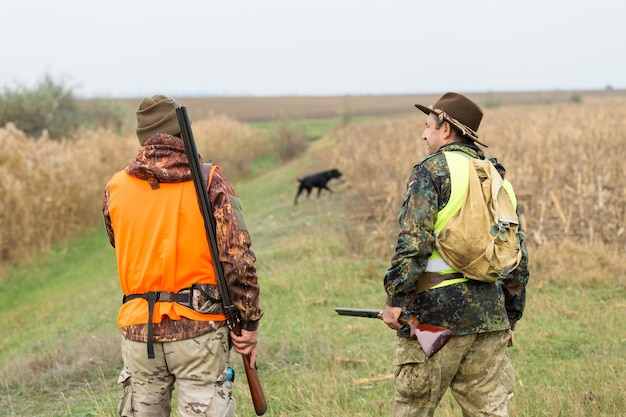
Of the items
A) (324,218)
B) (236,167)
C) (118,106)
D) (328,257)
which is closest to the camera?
(328,257)

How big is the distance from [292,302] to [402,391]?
5.47 metres

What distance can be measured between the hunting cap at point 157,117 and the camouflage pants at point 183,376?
0.95 meters

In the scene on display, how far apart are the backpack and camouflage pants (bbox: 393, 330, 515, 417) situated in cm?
33

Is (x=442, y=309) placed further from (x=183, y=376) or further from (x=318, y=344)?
(x=318, y=344)

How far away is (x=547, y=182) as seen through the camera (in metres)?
13.9

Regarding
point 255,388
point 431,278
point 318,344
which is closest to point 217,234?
point 255,388

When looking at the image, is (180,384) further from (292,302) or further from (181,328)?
(292,302)

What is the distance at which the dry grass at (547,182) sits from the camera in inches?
441

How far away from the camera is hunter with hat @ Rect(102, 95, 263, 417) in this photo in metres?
3.18

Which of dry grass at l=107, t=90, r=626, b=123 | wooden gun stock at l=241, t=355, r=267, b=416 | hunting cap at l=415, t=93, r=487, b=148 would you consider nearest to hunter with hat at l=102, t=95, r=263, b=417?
wooden gun stock at l=241, t=355, r=267, b=416

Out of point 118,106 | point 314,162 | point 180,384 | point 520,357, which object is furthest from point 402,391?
point 118,106

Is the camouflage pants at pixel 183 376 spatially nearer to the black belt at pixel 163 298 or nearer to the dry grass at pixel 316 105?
the black belt at pixel 163 298

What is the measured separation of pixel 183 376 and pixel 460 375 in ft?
4.32

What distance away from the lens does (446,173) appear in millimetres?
3324
